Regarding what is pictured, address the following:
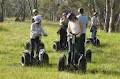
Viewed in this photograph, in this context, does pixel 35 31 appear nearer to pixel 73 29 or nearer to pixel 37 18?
pixel 37 18

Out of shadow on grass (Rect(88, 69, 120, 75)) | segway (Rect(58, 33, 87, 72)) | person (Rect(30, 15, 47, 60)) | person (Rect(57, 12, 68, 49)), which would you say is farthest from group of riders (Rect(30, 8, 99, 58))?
person (Rect(57, 12, 68, 49))

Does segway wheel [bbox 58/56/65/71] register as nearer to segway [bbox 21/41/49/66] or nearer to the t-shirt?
segway [bbox 21/41/49/66]

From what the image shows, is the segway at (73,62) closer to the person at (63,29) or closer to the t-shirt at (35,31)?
the t-shirt at (35,31)

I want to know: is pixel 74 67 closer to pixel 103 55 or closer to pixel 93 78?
pixel 93 78

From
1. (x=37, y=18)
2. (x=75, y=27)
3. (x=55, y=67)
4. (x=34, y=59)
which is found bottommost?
(x=55, y=67)

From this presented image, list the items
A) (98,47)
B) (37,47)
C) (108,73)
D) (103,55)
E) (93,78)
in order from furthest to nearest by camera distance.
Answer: (98,47), (103,55), (37,47), (108,73), (93,78)

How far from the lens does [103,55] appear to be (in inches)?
868

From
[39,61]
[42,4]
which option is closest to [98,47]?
[39,61]

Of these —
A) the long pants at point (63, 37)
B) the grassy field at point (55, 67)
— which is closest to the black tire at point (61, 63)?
the grassy field at point (55, 67)

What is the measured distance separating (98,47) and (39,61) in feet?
26.3

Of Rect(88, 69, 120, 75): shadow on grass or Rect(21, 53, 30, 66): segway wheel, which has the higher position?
Rect(21, 53, 30, 66): segway wheel

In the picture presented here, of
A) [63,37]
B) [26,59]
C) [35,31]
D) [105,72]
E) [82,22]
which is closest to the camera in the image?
[105,72]

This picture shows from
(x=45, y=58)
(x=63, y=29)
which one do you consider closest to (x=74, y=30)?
(x=45, y=58)

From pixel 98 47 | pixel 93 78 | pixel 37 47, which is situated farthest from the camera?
pixel 98 47
